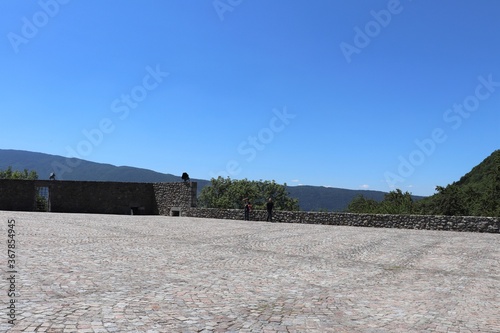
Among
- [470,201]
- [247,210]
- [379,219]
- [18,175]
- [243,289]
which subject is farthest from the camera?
[18,175]

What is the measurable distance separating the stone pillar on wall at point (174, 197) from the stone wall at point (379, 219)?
1140 millimetres

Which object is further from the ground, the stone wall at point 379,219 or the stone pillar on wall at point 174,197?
the stone pillar on wall at point 174,197

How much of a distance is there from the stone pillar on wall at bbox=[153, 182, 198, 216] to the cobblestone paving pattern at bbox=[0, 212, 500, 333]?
16076 mm

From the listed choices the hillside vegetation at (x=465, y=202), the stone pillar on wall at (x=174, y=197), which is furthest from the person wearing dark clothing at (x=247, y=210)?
the hillside vegetation at (x=465, y=202)

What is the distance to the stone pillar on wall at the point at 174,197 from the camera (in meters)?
27.0

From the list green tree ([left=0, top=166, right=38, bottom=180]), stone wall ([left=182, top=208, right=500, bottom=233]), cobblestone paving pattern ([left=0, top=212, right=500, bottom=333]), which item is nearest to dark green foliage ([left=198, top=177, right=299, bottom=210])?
green tree ([left=0, top=166, right=38, bottom=180])

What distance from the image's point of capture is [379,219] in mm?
21062

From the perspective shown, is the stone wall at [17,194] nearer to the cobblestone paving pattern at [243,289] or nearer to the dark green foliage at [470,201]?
the cobblestone paving pattern at [243,289]

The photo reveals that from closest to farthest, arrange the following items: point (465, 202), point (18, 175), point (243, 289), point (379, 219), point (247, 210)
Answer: point (243, 289)
point (379, 219)
point (247, 210)
point (465, 202)
point (18, 175)

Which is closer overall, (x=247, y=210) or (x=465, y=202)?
(x=247, y=210)

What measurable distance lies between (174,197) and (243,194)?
1749 inches

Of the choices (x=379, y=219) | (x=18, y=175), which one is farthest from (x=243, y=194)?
(x=379, y=219)

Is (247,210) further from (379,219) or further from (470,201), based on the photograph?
(470,201)

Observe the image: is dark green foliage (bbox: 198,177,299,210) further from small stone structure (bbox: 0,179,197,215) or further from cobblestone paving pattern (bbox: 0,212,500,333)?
cobblestone paving pattern (bbox: 0,212,500,333)
